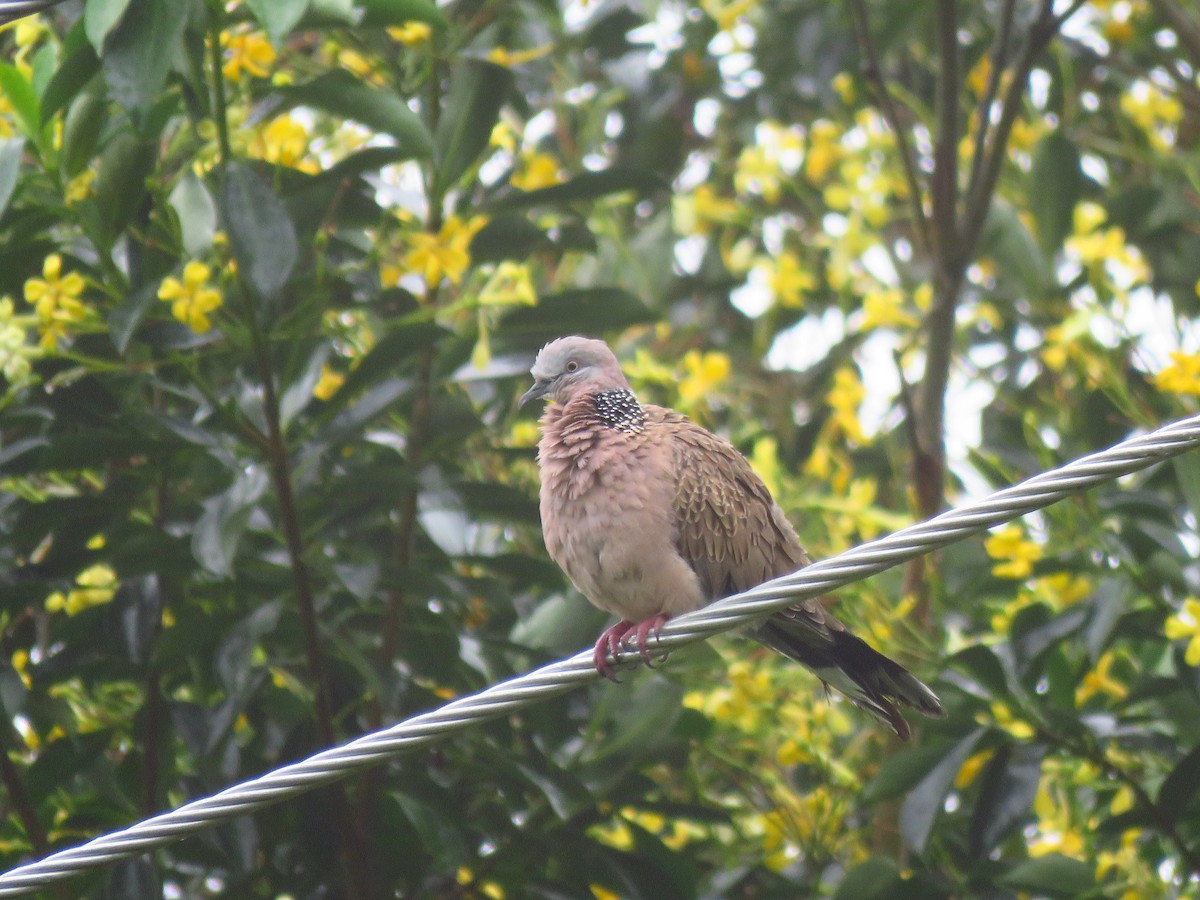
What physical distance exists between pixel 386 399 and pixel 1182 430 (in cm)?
197

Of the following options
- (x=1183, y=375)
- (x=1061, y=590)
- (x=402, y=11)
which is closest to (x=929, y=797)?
(x=1061, y=590)

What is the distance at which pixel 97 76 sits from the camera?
3.39 metres

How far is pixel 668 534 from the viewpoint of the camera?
3744 mm

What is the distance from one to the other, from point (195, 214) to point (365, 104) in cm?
58

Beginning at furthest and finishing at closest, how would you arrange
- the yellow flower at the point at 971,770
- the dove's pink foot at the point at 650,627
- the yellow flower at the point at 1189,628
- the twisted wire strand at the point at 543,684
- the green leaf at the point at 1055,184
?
the green leaf at the point at 1055,184 < the yellow flower at the point at 971,770 < the yellow flower at the point at 1189,628 < the dove's pink foot at the point at 650,627 < the twisted wire strand at the point at 543,684

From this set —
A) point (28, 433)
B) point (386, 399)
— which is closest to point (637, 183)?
point (386, 399)

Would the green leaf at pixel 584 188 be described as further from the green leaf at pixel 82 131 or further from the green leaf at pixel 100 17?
the green leaf at pixel 100 17

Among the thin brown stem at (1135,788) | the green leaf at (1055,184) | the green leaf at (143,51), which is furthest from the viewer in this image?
the green leaf at (1055,184)

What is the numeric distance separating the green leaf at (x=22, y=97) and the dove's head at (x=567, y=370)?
1.38 metres

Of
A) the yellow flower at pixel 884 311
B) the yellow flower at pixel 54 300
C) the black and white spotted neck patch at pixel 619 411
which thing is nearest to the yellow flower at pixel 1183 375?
the black and white spotted neck patch at pixel 619 411

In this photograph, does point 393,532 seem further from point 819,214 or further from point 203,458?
point 819,214

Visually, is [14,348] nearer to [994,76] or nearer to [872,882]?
[872,882]

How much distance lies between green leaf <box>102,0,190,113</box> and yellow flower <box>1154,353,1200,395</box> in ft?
8.07

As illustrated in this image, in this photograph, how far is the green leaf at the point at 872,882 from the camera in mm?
3865
